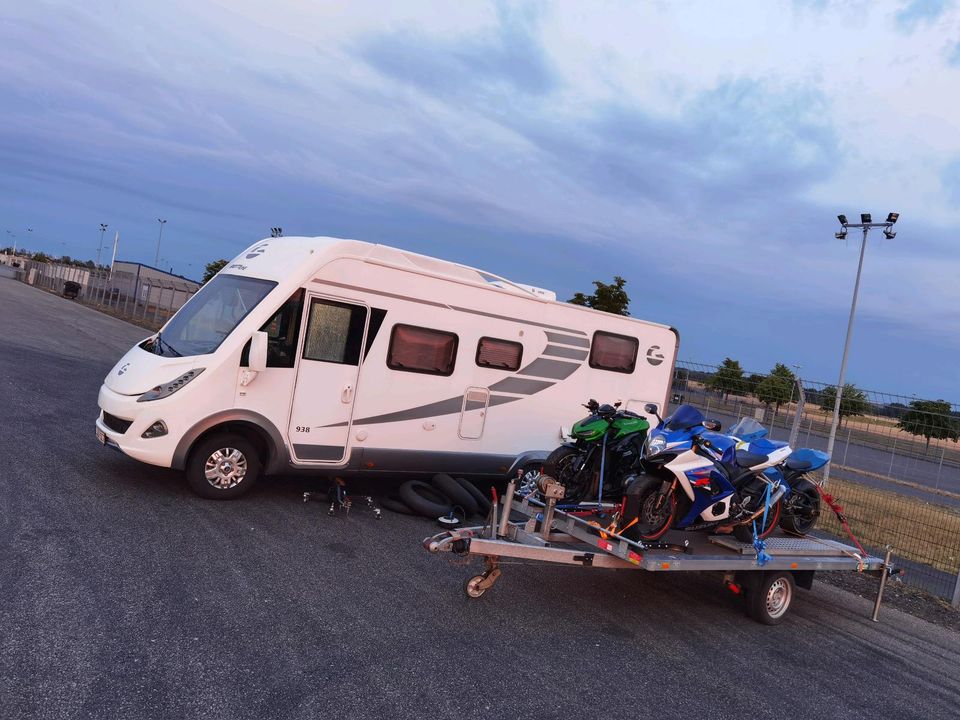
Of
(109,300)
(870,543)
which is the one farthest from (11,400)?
(109,300)

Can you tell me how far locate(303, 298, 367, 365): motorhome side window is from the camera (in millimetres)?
8016

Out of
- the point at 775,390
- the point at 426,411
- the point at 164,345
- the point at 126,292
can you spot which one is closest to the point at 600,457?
the point at 426,411

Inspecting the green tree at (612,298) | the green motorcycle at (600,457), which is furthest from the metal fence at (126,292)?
the green motorcycle at (600,457)

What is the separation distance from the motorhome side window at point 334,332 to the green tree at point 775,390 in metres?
7.73

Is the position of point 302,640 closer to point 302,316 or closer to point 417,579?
point 417,579

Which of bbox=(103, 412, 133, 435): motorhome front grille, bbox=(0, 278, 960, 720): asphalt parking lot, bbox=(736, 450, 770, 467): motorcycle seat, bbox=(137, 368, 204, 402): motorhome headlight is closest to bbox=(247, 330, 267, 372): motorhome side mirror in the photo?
bbox=(137, 368, 204, 402): motorhome headlight

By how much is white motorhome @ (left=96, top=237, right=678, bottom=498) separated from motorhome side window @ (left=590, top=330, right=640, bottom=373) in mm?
56

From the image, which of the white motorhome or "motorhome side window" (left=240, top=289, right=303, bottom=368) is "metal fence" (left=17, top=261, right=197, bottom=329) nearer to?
the white motorhome

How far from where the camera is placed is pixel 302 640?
15.6 feet

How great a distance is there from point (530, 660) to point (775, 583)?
290 centimetres

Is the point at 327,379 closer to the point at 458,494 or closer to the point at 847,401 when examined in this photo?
the point at 458,494

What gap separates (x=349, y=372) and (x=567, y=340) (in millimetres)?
3214

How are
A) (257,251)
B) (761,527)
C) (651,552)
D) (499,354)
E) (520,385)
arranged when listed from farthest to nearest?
(520,385) → (499,354) → (257,251) → (761,527) → (651,552)

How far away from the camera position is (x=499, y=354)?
31.3ft
